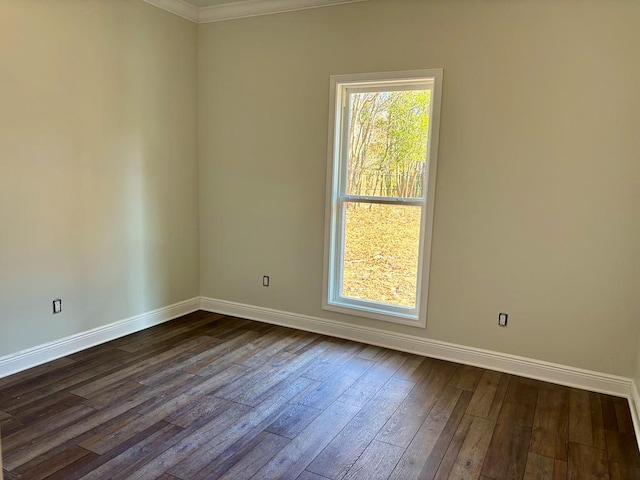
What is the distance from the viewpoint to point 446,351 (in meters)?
3.52

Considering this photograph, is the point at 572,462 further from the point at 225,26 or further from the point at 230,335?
the point at 225,26

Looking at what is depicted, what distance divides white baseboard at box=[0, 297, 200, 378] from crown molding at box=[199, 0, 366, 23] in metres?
2.68

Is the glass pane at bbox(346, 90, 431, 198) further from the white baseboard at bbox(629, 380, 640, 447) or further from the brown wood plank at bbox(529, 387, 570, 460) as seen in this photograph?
the white baseboard at bbox(629, 380, 640, 447)

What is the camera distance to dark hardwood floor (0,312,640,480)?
7.22ft

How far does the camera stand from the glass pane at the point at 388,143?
3490 millimetres

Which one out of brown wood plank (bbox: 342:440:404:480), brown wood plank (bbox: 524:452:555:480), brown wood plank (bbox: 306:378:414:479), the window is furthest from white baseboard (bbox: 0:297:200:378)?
brown wood plank (bbox: 524:452:555:480)

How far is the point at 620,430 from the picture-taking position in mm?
2600

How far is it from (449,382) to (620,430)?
99 cm

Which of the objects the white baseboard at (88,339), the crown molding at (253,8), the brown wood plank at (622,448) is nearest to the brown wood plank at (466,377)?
the brown wood plank at (622,448)

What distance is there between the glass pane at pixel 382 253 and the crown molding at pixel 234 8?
65.7 inches

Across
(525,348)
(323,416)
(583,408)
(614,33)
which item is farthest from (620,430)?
(614,33)

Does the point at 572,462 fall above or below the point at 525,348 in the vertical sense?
below

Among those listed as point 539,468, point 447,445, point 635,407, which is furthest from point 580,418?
point 447,445

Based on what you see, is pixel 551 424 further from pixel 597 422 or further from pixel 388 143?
pixel 388 143
